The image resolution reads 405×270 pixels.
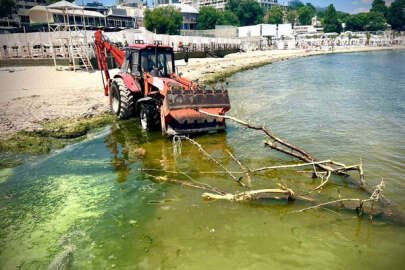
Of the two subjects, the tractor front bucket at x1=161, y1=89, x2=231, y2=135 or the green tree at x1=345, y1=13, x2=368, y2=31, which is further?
the green tree at x1=345, y1=13, x2=368, y2=31

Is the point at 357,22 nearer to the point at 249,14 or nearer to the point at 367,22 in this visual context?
the point at 367,22

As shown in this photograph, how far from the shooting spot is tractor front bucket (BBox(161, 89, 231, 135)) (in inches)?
335

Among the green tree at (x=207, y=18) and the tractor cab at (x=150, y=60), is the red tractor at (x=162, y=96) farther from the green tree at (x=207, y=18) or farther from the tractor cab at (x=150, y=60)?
Result: the green tree at (x=207, y=18)

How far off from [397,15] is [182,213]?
152 metres

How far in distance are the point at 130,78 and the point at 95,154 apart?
366 cm

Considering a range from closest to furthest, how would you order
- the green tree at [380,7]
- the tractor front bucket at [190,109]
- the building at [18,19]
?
the tractor front bucket at [190,109]
the building at [18,19]
the green tree at [380,7]

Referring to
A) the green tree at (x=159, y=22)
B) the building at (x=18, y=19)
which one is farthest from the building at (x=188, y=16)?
the building at (x=18, y=19)

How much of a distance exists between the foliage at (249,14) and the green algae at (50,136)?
420ft

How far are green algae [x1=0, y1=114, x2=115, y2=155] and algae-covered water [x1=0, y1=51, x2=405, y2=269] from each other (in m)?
0.59

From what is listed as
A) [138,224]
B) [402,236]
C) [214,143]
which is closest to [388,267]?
[402,236]

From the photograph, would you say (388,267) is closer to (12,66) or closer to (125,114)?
(125,114)

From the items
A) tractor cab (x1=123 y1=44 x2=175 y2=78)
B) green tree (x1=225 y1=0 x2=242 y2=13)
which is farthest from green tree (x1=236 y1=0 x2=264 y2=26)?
tractor cab (x1=123 y1=44 x2=175 y2=78)

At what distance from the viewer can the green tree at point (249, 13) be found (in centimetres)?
12562

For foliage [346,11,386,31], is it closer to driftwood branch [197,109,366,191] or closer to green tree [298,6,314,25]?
green tree [298,6,314,25]
